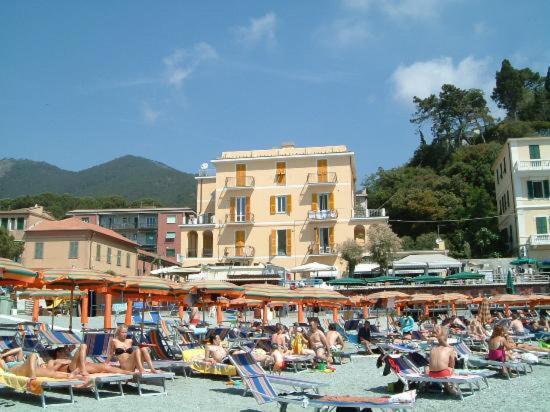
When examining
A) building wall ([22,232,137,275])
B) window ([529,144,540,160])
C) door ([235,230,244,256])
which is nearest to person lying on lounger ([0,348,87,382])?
building wall ([22,232,137,275])

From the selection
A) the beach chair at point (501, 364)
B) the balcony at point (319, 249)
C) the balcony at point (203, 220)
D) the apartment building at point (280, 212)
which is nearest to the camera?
the beach chair at point (501, 364)

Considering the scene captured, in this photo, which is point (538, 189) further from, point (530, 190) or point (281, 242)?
point (281, 242)

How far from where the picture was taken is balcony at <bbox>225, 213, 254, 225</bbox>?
44.3 m

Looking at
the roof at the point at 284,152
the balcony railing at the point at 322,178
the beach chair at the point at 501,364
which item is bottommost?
the beach chair at the point at 501,364

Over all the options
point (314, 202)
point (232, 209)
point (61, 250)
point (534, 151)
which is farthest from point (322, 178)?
point (61, 250)

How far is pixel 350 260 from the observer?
40562mm

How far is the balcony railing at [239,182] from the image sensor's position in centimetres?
4498

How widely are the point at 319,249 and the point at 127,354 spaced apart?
112 ft

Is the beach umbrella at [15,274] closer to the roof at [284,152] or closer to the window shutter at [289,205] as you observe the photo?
the window shutter at [289,205]

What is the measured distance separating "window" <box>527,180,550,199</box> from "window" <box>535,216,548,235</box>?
4.87 feet

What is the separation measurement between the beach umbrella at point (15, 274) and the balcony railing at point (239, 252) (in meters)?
32.6

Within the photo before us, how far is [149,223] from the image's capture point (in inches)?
2643

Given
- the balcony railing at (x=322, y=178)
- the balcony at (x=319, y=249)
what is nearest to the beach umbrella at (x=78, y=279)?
the balcony at (x=319, y=249)

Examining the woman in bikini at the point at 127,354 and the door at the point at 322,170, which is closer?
the woman in bikini at the point at 127,354
